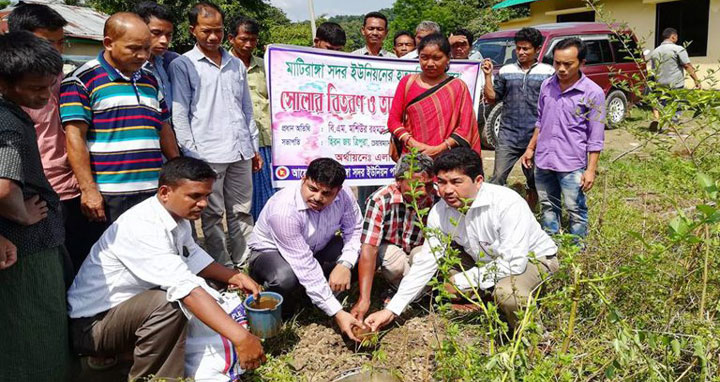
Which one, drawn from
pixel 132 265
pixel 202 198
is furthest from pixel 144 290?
pixel 202 198

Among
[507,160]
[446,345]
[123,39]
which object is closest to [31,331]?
[123,39]

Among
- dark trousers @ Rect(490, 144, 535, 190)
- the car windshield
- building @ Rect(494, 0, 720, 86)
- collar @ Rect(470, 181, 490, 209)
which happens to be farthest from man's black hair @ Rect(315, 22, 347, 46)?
building @ Rect(494, 0, 720, 86)

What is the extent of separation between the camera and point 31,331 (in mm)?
2152

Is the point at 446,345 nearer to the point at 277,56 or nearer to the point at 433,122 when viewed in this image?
the point at 433,122

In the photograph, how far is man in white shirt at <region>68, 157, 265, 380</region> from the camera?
95.7 inches

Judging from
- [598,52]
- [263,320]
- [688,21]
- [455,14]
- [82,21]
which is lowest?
[263,320]

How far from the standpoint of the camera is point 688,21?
1411 cm

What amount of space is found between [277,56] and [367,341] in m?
2.28

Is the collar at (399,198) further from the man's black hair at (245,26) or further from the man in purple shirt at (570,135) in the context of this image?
the man's black hair at (245,26)

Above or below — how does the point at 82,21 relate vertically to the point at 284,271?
above

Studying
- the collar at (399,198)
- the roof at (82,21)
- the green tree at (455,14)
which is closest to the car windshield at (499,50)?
the collar at (399,198)

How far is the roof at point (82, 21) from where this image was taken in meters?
18.9

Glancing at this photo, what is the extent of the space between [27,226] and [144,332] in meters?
0.68

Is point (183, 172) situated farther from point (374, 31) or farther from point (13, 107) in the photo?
point (374, 31)
